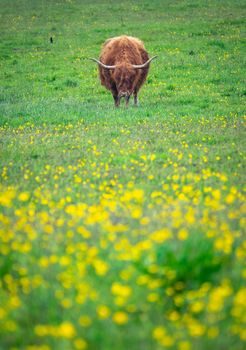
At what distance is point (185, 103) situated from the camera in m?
16.6

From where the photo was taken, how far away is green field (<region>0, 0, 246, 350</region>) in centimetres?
454

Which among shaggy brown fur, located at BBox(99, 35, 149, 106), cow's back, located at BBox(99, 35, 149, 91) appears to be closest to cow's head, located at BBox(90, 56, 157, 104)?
shaggy brown fur, located at BBox(99, 35, 149, 106)

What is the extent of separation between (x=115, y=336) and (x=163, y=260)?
1263mm

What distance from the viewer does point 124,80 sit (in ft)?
52.6

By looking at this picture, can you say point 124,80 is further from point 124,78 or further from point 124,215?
point 124,215

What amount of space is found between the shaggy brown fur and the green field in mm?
595

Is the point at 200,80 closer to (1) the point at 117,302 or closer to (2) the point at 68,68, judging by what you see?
(2) the point at 68,68

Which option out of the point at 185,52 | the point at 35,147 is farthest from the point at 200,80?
the point at 35,147

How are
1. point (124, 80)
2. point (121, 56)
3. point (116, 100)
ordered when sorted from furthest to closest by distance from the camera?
point (116, 100) < point (121, 56) < point (124, 80)

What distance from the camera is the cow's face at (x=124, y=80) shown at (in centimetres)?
1602

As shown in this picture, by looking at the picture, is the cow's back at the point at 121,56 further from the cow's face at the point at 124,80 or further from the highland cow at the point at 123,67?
the cow's face at the point at 124,80

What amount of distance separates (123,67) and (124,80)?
0.36 meters

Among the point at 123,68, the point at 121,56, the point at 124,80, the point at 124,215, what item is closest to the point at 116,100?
the point at 124,80

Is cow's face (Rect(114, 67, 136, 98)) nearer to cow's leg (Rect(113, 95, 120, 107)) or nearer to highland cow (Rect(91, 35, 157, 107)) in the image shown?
highland cow (Rect(91, 35, 157, 107))
